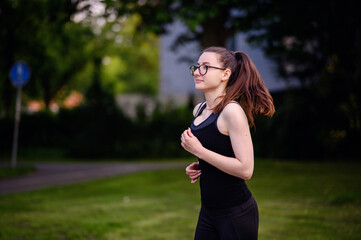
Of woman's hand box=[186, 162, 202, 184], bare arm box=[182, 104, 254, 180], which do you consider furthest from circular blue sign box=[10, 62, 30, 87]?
bare arm box=[182, 104, 254, 180]

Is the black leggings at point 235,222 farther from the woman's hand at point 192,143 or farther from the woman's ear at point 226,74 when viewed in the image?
the woman's ear at point 226,74

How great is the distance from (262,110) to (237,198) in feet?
1.74

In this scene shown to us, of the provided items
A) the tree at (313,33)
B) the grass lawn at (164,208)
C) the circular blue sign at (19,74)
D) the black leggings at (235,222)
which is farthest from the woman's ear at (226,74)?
the circular blue sign at (19,74)

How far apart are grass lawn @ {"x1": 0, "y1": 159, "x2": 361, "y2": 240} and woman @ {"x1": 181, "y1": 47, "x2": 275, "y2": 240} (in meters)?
3.52

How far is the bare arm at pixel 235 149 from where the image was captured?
2.42 meters

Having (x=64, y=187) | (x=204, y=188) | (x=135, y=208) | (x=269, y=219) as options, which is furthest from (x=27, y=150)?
(x=204, y=188)

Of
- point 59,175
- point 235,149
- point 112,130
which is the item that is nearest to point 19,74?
point 59,175

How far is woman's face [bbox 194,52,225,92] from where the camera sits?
2652 mm

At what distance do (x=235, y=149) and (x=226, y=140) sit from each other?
4.4 inches

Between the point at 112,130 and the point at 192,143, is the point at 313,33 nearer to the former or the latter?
the point at 192,143

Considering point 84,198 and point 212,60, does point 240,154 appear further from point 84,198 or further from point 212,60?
point 84,198

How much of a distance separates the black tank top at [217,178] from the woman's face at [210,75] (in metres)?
0.19

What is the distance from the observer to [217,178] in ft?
8.50

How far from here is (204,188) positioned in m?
2.66
